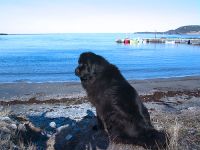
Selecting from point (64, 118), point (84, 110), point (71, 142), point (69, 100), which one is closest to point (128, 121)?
point (71, 142)

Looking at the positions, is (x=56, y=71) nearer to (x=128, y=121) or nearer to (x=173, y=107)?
(x=173, y=107)

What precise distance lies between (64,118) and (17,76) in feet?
58.5

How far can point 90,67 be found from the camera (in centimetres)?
Result: 713

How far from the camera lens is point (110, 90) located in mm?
6863

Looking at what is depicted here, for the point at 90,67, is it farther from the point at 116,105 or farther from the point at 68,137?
the point at 68,137

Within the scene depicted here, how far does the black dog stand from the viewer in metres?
6.51

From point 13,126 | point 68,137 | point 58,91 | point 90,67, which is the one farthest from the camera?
point 58,91

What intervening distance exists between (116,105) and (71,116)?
611cm

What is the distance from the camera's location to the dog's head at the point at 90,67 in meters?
7.12

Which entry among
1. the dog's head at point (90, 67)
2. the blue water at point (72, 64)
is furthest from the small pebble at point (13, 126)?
the blue water at point (72, 64)

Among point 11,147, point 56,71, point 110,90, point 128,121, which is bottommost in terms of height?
point 56,71

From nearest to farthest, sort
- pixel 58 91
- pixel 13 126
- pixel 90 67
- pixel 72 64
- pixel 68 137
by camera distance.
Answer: pixel 90 67, pixel 68 137, pixel 13 126, pixel 58 91, pixel 72 64

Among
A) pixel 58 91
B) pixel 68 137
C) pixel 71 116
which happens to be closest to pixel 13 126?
pixel 68 137

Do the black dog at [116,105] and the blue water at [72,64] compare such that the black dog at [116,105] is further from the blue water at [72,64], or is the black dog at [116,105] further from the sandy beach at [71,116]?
the blue water at [72,64]
